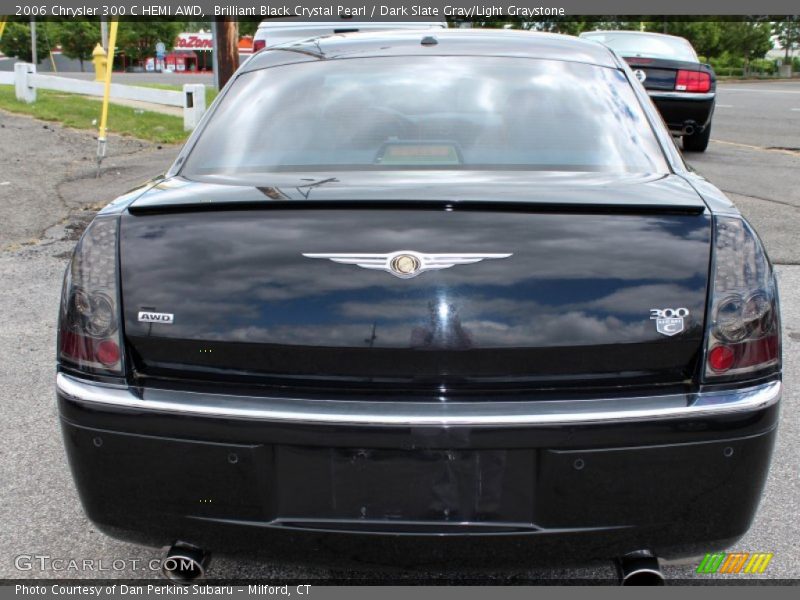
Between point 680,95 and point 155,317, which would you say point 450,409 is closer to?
point 155,317

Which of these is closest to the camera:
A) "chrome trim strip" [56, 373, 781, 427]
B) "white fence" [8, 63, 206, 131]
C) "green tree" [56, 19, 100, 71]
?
"chrome trim strip" [56, 373, 781, 427]

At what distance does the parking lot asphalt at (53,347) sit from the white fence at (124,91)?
1.51m

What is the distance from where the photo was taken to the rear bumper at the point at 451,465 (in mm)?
2055

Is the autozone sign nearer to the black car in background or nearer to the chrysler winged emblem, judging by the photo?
the black car in background

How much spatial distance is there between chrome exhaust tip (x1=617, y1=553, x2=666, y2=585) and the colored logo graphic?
0.61 metres

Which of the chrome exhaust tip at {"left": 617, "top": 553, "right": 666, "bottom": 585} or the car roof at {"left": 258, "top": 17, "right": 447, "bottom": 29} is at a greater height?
the car roof at {"left": 258, "top": 17, "right": 447, "bottom": 29}

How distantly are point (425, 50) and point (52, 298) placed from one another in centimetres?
343

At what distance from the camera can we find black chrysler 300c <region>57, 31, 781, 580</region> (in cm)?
208

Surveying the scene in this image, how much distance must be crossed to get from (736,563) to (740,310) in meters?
1.04

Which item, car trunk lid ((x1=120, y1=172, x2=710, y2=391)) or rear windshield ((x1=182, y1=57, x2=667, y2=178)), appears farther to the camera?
rear windshield ((x1=182, y1=57, x2=667, y2=178))

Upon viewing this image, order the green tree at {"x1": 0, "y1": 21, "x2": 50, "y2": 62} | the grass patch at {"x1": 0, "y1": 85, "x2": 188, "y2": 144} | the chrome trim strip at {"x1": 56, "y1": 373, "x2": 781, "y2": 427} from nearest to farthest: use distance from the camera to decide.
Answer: the chrome trim strip at {"x1": 56, "y1": 373, "x2": 781, "y2": 427}, the grass patch at {"x1": 0, "y1": 85, "x2": 188, "y2": 144}, the green tree at {"x1": 0, "y1": 21, "x2": 50, "y2": 62}

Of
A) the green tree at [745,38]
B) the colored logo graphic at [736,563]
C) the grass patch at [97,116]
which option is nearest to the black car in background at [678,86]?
the grass patch at [97,116]

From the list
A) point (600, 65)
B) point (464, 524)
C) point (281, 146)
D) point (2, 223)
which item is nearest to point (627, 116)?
point (600, 65)

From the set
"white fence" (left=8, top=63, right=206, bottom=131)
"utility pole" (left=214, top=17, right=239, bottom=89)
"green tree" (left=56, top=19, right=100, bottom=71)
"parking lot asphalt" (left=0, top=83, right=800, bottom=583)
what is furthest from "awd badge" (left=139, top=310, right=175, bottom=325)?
"green tree" (left=56, top=19, right=100, bottom=71)
